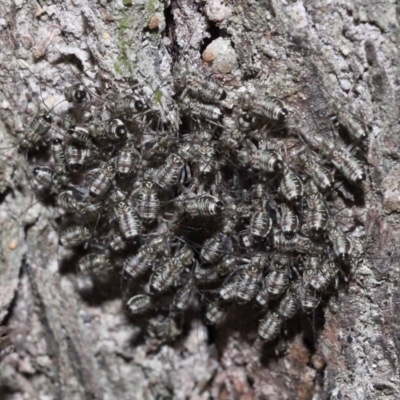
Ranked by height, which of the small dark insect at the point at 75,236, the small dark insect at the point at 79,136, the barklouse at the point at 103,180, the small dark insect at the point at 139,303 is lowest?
the small dark insect at the point at 139,303

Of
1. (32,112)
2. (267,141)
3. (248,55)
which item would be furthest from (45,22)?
(267,141)

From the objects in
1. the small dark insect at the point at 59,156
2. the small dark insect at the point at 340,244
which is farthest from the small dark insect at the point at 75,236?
the small dark insect at the point at 340,244

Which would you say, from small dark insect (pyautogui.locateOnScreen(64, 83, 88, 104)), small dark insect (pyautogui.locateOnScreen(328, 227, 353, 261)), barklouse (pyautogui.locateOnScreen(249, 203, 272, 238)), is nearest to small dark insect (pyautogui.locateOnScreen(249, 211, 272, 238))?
barklouse (pyautogui.locateOnScreen(249, 203, 272, 238))

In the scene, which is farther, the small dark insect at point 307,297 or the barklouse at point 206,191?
the small dark insect at point 307,297

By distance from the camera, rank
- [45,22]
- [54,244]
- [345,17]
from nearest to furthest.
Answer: [345,17] → [45,22] → [54,244]

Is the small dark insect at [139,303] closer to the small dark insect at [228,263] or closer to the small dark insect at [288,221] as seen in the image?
the small dark insect at [228,263]

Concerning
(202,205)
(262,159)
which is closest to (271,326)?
(202,205)

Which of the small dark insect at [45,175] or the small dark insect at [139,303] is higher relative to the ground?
the small dark insect at [45,175]

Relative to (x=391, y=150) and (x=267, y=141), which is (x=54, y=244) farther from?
(x=391, y=150)
